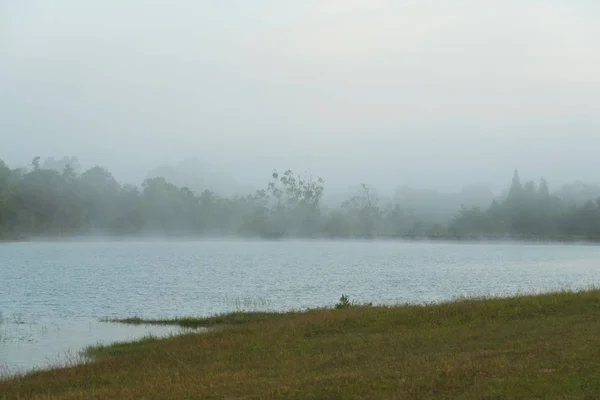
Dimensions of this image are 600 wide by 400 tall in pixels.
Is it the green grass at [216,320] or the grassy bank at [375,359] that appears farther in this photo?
the green grass at [216,320]

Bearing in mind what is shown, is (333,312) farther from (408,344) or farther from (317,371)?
(317,371)

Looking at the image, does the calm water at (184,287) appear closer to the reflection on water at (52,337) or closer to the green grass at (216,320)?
the reflection on water at (52,337)

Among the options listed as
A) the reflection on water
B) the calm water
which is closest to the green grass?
the reflection on water

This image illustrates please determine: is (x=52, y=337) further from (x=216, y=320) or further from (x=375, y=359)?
(x=375, y=359)

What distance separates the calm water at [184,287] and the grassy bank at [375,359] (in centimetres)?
656

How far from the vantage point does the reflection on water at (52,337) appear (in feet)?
87.1

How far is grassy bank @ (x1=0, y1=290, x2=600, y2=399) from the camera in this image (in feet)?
48.3

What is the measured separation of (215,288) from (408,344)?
38329 mm

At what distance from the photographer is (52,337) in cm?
3262

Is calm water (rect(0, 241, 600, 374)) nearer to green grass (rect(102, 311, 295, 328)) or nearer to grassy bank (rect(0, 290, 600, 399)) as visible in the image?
green grass (rect(102, 311, 295, 328))

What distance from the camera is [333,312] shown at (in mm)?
30109

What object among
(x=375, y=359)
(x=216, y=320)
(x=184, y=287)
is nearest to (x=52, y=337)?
(x=216, y=320)

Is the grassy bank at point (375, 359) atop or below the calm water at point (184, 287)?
atop

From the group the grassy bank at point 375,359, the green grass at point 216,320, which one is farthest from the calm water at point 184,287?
the grassy bank at point 375,359
